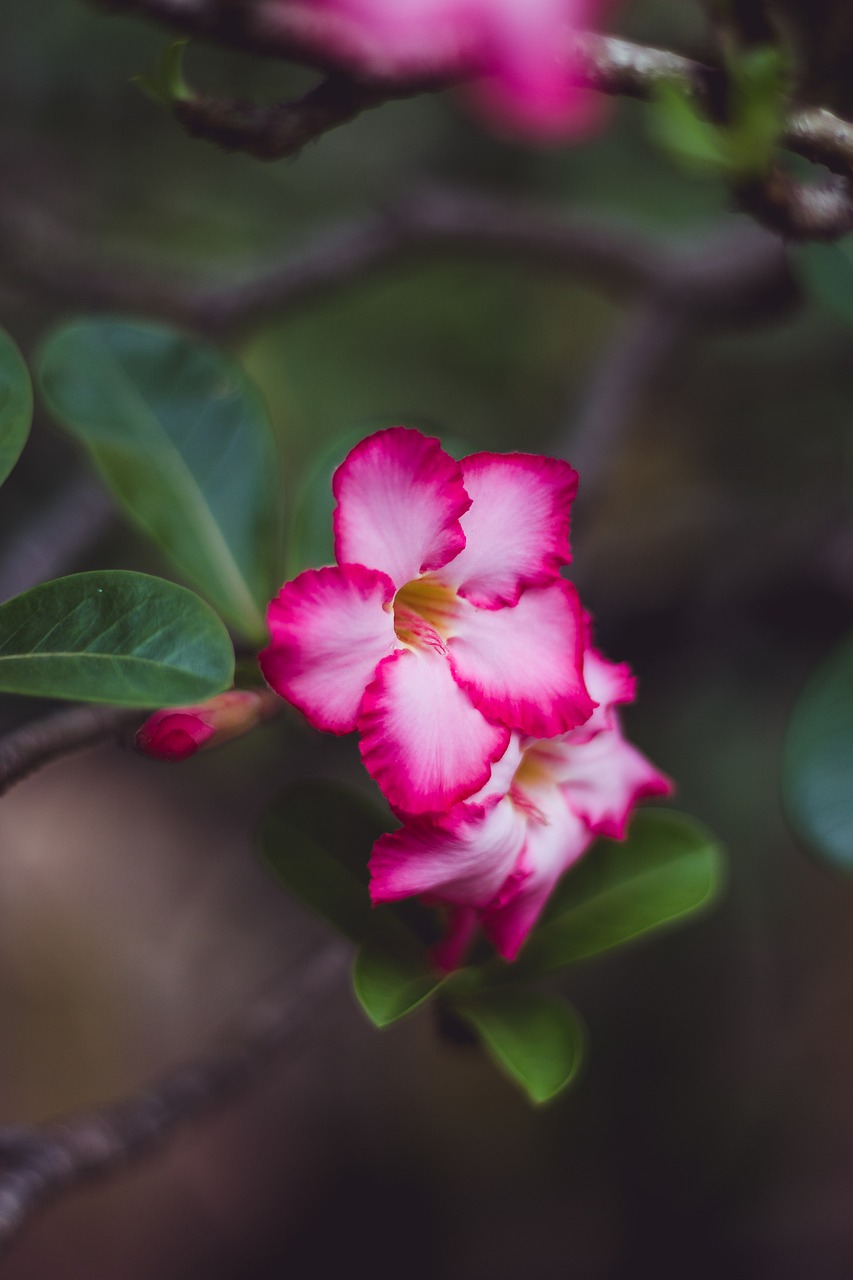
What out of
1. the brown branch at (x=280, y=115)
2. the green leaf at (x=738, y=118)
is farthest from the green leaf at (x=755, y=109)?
the brown branch at (x=280, y=115)

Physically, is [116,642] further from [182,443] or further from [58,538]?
[58,538]

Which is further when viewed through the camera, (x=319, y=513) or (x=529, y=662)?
(x=319, y=513)

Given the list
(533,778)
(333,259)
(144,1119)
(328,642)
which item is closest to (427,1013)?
(144,1119)

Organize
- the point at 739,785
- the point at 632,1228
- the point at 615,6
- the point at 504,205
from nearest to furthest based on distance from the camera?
the point at 615,6
the point at 504,205
the point at 739,785
the point at 632,1228

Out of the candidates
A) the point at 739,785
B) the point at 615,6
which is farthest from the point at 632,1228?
the point at 615,6

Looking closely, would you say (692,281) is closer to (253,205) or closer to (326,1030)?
(253,205)
